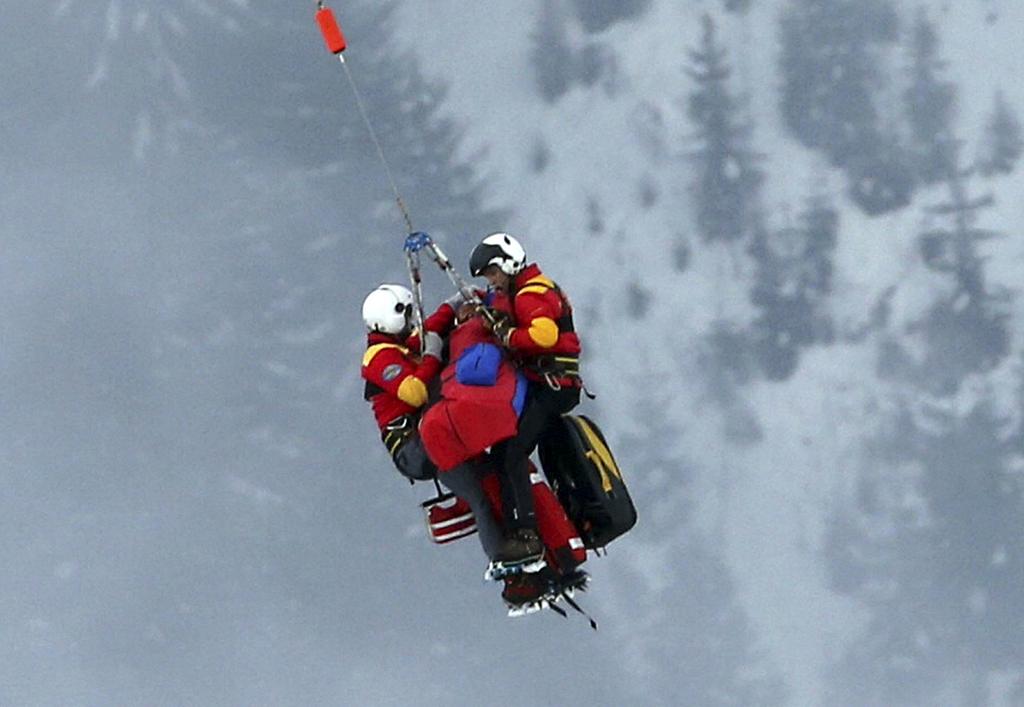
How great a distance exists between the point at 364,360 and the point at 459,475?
7.66 ft

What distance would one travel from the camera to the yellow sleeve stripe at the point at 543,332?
22703mm

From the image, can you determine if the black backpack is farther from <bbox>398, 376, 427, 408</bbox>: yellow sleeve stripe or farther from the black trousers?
<bbox>398, 376, 427, 408</bbox>: yellow sleeve stripe

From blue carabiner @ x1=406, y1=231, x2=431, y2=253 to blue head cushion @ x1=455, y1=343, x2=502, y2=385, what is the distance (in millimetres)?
1659

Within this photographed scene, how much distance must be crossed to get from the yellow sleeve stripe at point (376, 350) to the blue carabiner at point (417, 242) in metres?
1.78

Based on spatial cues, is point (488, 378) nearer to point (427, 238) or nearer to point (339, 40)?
point (427, 238)

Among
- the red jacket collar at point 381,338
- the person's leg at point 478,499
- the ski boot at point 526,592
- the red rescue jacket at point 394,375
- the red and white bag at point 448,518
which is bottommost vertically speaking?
the ski boot at point 526,592

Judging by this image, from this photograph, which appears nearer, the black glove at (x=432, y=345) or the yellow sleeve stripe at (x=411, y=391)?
the yellow sleeve stripe at (x=411, y=391)

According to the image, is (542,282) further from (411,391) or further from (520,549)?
(520,549)

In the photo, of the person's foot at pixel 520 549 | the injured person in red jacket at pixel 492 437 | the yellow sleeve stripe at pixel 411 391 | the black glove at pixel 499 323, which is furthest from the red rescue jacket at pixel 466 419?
the person's foot at pixel 520 549

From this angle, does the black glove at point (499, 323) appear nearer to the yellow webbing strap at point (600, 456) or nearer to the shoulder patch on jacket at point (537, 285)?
the shoulder patch on jacket at point (537, 285)

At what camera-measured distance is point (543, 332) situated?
2273 cm

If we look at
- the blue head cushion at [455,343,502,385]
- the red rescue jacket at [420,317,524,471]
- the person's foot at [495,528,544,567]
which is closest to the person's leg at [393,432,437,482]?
the red rescue jacket at [420,317,524,471]

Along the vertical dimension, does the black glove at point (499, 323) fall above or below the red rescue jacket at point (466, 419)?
above

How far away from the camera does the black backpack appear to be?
80.0 feet
